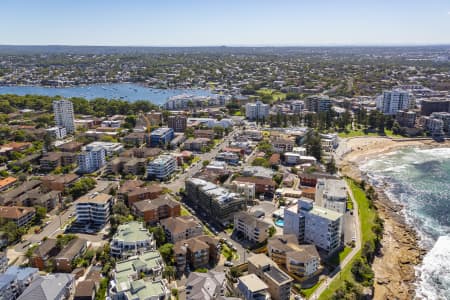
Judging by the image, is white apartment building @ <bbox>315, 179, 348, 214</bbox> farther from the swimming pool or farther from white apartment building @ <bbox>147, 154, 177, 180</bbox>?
white apartment building @ <bbox>147, 154, 177, 180</bbox>

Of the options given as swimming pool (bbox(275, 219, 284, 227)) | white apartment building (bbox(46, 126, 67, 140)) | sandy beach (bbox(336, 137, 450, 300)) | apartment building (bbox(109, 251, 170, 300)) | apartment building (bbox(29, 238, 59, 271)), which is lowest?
sandy beach (bbox(336, 137, 450, 300))

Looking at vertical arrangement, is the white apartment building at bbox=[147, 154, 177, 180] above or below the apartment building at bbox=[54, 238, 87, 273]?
above

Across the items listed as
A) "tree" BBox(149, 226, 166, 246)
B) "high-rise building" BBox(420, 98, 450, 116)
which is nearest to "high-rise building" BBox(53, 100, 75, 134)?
"tree" BBox(149, 226, 166, 246)

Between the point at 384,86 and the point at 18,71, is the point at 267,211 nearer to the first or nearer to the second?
the point at 384,86

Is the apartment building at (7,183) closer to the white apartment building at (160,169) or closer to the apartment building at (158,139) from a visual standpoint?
the white apartment building at (160,169)

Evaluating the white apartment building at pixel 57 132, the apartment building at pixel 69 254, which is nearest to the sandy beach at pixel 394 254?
the apartment building at pixel 69 254

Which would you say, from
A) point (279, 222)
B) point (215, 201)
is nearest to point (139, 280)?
point (215, 201)
